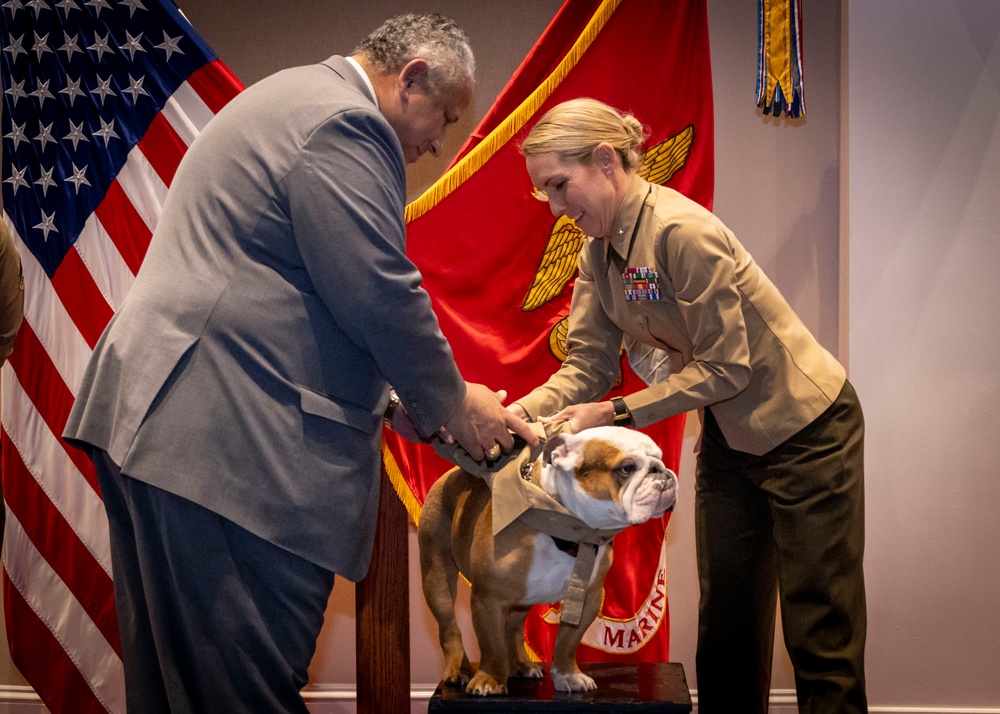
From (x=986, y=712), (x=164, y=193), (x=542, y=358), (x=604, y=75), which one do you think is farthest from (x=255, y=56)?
(x=986, y=712)

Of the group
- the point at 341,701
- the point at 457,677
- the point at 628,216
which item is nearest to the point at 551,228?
the point at 628,216

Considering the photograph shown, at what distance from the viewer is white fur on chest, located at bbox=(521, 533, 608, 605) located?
1.95m

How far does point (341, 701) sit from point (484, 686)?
1851mm

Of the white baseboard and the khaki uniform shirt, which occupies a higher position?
the khaki uniform shirt

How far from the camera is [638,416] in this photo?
2119 millimetres

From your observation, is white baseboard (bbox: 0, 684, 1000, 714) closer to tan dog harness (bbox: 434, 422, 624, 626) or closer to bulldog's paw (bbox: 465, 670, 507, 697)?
bulldog's paw (bbox: 465, 670, 507, 697)

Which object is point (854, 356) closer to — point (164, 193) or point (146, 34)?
point (164, 193)

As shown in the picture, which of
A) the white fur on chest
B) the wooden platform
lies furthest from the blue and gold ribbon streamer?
the wooden platform

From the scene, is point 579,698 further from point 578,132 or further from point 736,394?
point 578,132

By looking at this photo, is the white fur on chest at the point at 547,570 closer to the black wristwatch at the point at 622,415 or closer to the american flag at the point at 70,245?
the black wristwatch at the point at 622,415

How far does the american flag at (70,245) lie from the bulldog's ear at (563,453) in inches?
74.1

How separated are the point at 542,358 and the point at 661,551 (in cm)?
74

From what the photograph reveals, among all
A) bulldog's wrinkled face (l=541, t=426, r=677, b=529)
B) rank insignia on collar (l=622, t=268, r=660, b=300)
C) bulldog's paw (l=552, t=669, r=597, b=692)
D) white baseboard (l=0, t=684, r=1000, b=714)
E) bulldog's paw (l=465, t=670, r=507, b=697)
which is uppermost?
rank insignia on collar (l=622, t=268, r=660, b=300)

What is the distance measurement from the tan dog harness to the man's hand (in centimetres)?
5
